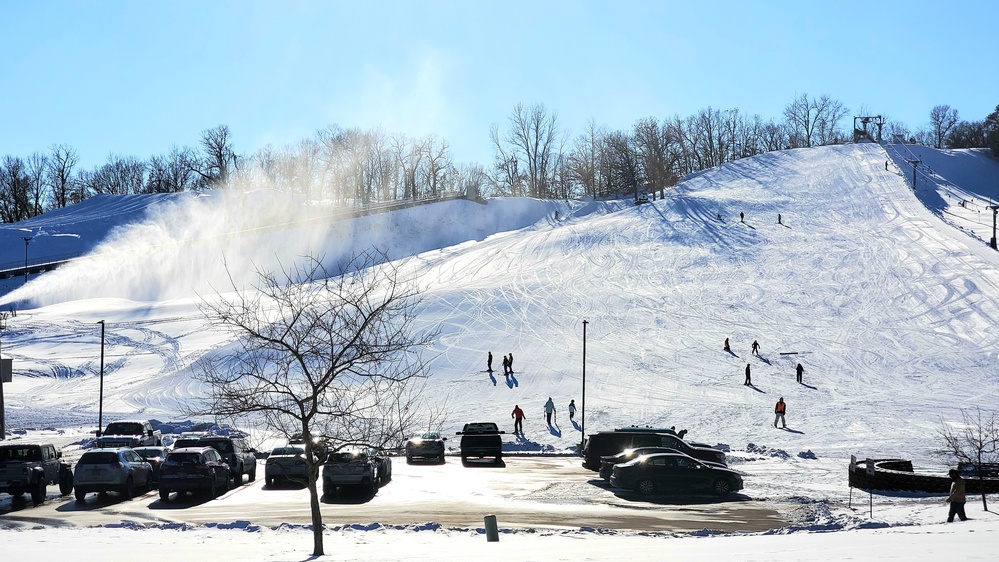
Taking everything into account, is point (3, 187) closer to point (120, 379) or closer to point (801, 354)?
point (120, 379)

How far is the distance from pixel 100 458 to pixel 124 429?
1151cm

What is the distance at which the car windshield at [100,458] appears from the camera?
22.1m

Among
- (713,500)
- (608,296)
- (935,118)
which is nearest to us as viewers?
(713,500)

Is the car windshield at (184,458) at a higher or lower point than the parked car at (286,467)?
higher

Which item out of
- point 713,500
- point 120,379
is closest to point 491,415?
point 713,500

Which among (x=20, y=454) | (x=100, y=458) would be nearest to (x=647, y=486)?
(x=100, y=458)

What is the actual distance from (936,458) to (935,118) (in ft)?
530

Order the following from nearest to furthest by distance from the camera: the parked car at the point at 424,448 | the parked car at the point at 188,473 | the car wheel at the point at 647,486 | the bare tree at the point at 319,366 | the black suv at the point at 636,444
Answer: the bare tree at the point at 319,366
the parked car at the point at 188,473
the car wheel at the point at 647,486
the black suv at the point at 636,444
the parked car at the point at 424,448

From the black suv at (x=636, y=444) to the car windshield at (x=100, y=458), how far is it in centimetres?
1384

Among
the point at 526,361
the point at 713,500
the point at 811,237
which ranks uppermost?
the point at 811,237

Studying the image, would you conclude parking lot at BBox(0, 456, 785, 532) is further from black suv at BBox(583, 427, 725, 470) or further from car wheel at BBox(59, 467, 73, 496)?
black suv at BBox(583, 427, 725, 470)

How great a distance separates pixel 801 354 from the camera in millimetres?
46062

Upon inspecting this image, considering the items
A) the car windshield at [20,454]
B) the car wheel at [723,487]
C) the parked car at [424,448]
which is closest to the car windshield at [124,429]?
the parked car at [424,448]

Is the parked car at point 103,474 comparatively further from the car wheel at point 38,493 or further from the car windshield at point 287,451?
the car windshield at point 287,451
